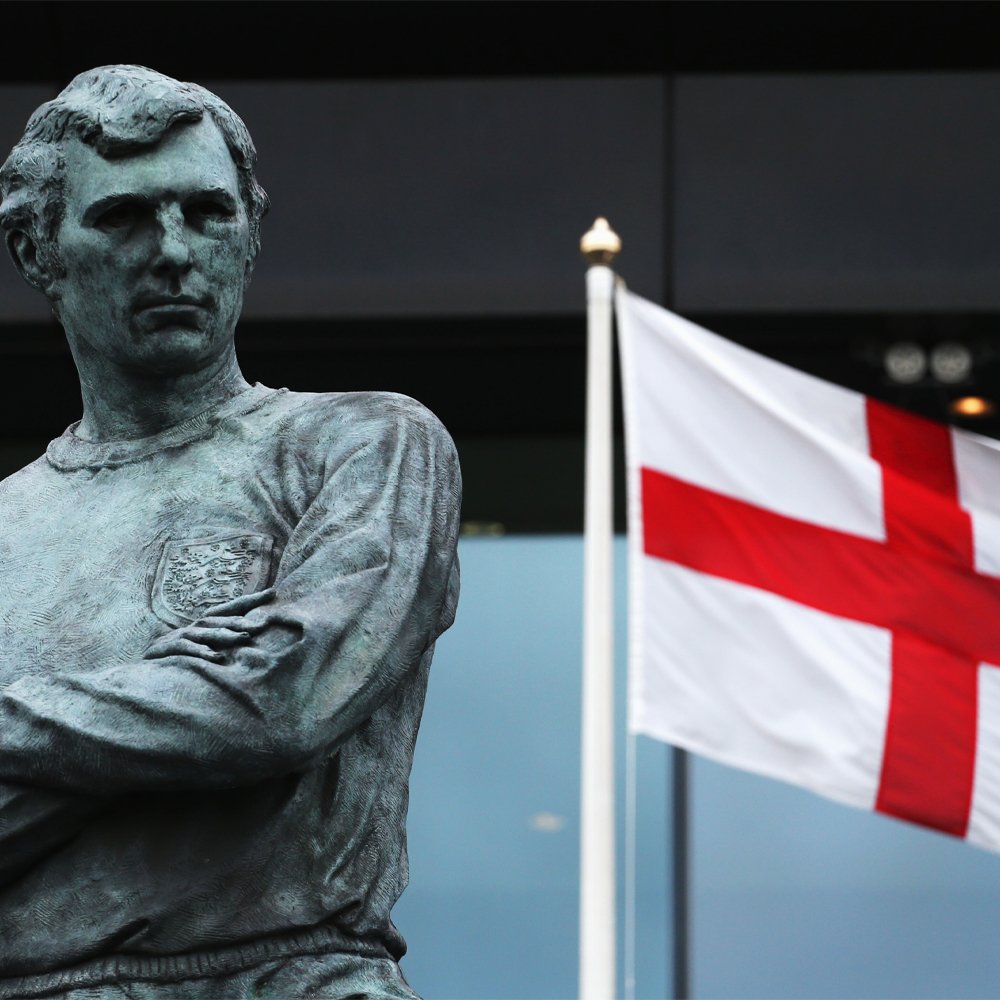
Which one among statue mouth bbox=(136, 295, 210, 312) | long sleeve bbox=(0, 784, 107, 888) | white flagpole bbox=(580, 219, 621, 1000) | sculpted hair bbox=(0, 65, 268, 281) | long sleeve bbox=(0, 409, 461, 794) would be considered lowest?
long sleeve bbox=(0, 784, 107, 888)

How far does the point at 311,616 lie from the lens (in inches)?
113

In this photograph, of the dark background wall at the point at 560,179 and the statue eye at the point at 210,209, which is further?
the dark background wall at the point at 560,179

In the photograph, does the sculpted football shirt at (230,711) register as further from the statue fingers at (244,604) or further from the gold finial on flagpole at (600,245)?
the gold finial on flagpole at (600,245)

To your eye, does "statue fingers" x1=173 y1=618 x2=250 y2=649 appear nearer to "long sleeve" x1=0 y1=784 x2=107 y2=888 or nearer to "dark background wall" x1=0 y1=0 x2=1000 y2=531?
"long sleeve" x1=0 y1=784 x2=107 y2=888

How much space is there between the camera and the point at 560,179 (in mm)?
10203

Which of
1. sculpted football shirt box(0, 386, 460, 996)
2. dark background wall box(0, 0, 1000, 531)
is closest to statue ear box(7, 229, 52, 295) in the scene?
sculpted football shirt box(0, 386, 460, 996)

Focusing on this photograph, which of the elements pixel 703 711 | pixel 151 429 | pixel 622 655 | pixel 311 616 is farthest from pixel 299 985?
pixel 622 655

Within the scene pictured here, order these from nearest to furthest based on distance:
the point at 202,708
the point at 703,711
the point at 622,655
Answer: the point at 202,708 < the point at 703,711 < the point at 622,655

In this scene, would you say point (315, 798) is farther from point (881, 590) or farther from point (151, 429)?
point (881, 590)

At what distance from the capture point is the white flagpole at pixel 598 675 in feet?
22.1

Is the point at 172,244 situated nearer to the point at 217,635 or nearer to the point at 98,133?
the point at 98,133

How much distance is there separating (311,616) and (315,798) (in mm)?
229

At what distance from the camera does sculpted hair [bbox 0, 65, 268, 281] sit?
315 centimetres

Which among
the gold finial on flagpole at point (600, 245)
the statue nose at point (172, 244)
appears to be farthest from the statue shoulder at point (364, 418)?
the gold finial on flagpole at point (600, 245)
